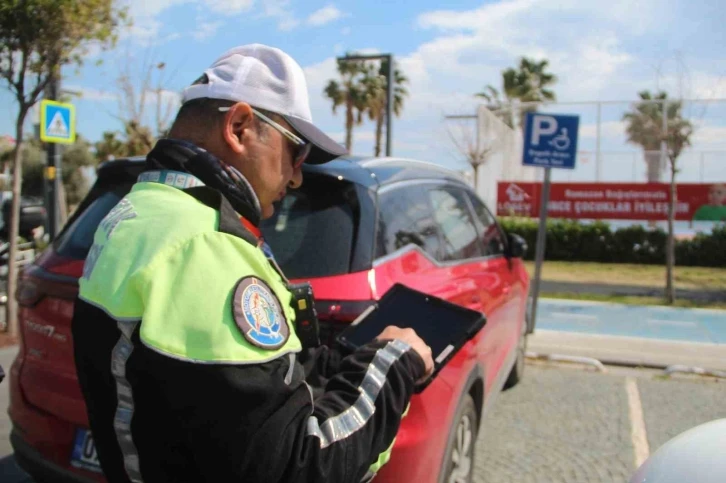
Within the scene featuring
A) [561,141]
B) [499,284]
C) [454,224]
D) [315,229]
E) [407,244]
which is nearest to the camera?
[315,229]

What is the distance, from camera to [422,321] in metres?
1.98

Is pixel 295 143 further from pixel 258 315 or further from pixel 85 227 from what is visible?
pixel 85 227

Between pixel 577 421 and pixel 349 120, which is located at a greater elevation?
pixel 349 120

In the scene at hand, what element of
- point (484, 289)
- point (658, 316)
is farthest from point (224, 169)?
point (658, 316)

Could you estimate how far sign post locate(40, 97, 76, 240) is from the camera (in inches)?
316

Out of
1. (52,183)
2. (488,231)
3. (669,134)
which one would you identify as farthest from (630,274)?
(52,183)

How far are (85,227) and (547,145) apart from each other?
610 centimetres

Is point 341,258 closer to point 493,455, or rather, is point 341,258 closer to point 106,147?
point 493,455

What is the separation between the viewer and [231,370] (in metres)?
1.13

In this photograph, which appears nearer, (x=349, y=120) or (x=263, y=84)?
(x=263, y=84)

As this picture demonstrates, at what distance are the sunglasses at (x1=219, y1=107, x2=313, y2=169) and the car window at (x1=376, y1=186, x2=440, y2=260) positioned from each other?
4.26 ft

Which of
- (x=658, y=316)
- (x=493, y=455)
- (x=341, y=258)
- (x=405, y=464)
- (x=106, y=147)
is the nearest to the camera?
(x=405, y=464)

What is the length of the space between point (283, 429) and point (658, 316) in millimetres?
10736

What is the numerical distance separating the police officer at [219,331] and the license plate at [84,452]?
144 centimetres
